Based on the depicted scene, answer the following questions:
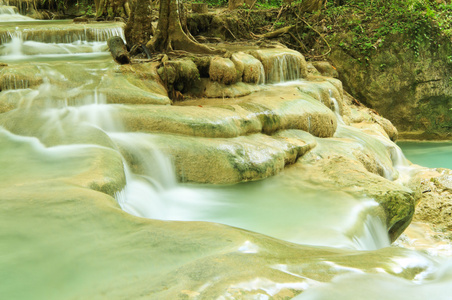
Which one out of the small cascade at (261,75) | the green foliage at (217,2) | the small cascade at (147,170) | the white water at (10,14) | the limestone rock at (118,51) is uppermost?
the green foliage at (217,2)

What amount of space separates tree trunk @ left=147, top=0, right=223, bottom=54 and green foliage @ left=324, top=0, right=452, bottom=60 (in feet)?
16.7

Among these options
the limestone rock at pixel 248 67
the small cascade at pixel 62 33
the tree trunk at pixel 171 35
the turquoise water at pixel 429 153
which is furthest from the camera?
the turquoise water at pixel 429 153

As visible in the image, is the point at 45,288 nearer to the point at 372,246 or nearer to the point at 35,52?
the point at 372,246

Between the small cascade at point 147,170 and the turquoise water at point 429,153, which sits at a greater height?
the small cascade at point 147,170

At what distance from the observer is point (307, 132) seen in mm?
6938

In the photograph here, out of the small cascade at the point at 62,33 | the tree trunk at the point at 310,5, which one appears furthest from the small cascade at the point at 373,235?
the tree trunk at the point at 310,5

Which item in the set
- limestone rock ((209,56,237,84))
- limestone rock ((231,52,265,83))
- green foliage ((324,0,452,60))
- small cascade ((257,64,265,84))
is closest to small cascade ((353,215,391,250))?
limestone rock ((209,56,237,84))

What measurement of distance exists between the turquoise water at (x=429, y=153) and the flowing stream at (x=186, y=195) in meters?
3.69

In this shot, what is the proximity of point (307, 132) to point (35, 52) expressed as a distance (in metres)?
6.46

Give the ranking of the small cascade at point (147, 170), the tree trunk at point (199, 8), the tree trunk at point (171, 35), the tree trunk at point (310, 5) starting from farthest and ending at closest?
the tree trunk at point (199, 8) < the tree trunk at point (310, 5) < the tree trunk at point (171, 35) < the small cascade at point (147, 170)

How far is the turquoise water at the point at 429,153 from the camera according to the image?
34.2ft

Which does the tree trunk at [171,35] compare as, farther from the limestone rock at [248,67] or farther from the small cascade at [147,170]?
the small cascade at [147,170]

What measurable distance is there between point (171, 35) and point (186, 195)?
5.42 meters

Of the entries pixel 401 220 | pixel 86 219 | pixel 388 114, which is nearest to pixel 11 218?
pixel 86 219
